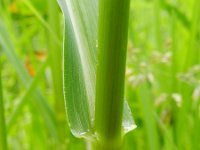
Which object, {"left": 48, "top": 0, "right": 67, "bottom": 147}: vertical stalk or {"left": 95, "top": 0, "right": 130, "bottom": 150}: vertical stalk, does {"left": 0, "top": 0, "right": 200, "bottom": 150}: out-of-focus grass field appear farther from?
{"left": 95, "top": 0, "right": 130, "bottom": 150}: vertical stalk

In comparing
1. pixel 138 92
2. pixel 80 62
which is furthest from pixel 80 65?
pixel 138 92

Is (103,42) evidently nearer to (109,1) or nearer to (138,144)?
(109,1)

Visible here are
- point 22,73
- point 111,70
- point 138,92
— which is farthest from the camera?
point 138,92

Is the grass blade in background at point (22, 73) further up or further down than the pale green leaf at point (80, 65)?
further down

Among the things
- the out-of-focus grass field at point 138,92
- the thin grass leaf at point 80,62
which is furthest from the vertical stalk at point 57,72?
the thin grass leaf at point 80,62

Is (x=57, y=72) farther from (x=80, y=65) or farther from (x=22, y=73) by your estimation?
(x=80, y=65)

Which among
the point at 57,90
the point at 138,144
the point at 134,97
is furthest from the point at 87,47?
the point at 134,97

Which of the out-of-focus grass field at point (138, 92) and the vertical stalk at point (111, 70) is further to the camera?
the out-of-focus grass field at point (138, 92)

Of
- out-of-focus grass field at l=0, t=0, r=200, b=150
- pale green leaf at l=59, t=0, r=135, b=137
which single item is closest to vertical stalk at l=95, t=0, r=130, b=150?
pale green leaf at l=59, t=0, r=135, b=137

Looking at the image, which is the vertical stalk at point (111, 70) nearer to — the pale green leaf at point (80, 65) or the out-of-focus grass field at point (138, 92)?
the pale green leaf at point (80, 65)
